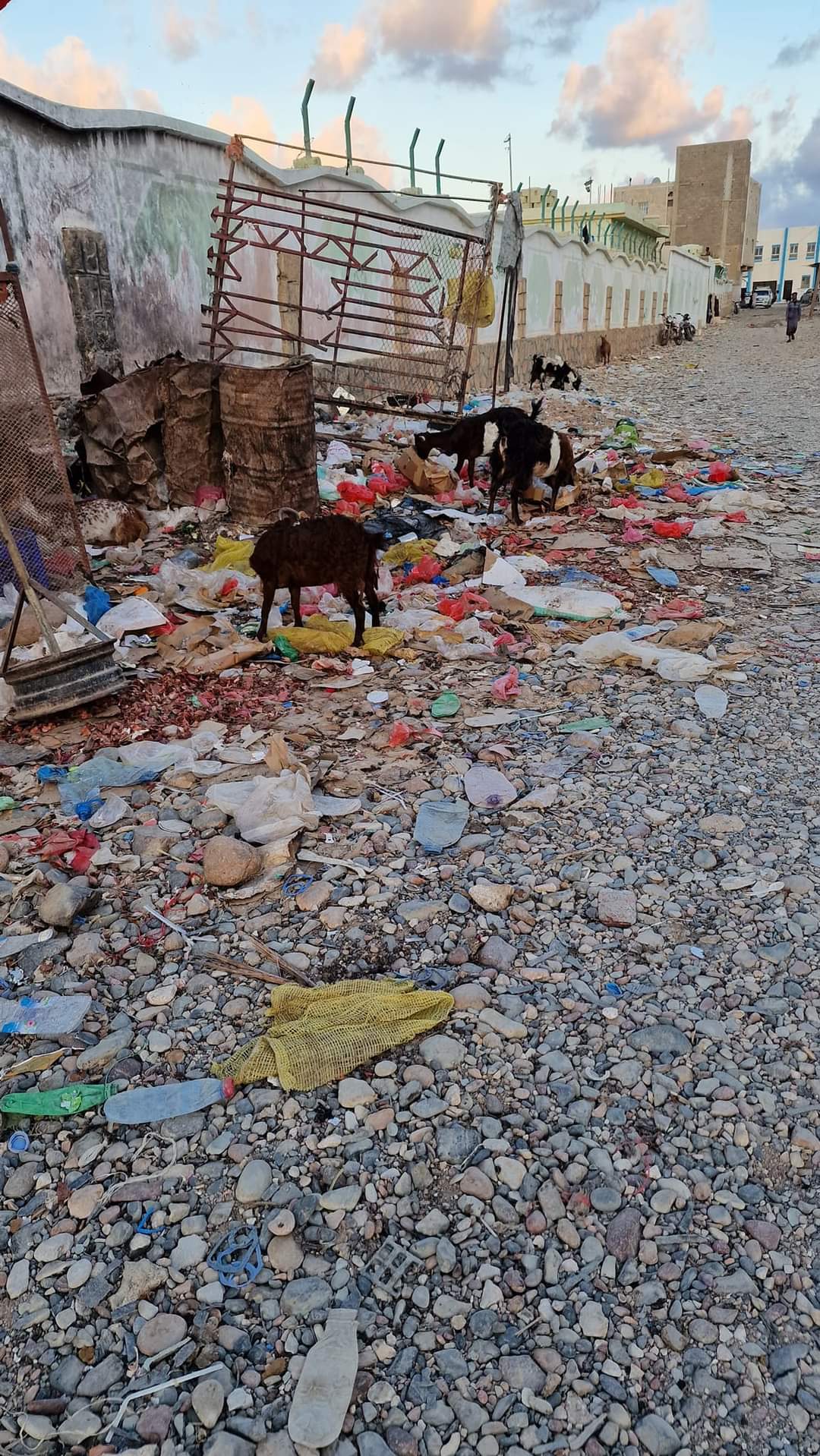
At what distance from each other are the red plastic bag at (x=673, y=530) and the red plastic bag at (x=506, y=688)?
340 centimetres

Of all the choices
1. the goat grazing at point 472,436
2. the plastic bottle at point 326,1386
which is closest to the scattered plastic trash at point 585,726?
the plastic bottle at point 326,1386

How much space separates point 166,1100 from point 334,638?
3.08m

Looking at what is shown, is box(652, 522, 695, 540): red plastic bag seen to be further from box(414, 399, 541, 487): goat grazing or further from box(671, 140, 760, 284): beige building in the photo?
box(671, 140, 760, 284): beige building

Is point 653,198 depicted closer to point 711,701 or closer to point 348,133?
point 348,133

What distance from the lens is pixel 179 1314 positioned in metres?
1.71

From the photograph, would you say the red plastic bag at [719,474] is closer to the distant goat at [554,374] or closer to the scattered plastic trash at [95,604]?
the scattered plastic trash at [95,604]

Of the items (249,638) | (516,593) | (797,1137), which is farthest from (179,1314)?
(516,593)

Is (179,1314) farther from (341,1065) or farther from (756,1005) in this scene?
(756,1005)

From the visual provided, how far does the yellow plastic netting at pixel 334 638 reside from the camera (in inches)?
192

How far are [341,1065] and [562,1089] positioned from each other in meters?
0.54

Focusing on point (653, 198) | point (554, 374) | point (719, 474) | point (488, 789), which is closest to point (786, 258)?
point (653, 198)

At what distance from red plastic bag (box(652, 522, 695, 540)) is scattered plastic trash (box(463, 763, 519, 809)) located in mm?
4418

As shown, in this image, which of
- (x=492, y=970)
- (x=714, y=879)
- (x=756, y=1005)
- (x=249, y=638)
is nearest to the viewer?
(x=756, y=1005)

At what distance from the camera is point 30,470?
523 centimetres
